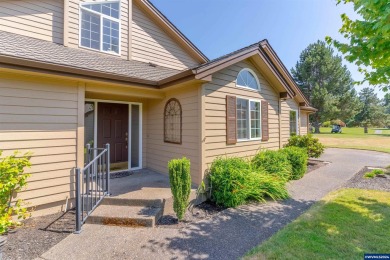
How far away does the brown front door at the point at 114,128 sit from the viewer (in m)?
6.62

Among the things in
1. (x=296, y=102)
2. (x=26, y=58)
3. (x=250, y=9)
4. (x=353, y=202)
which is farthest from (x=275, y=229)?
(x=296, y=102)

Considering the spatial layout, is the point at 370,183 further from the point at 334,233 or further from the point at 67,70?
the point at 67,70

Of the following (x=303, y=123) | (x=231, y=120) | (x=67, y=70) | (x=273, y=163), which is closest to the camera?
(x=67, y=70)

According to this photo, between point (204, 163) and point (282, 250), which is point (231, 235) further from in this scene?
point (204, 163)

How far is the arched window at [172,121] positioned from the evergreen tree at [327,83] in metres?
31.5

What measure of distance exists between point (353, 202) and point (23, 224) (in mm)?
7542

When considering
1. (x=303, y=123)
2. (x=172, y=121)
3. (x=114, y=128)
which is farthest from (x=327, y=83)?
(x=114, y=128)

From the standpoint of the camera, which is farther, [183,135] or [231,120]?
[231,120]

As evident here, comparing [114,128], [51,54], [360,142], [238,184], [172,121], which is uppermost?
[51,54]

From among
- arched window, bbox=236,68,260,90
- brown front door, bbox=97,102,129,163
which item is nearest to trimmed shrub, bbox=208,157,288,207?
arched window, bbox=236,68,260,90

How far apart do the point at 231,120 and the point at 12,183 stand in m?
5.12

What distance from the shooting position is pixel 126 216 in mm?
3951

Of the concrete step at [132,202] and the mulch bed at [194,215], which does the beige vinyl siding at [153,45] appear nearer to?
the concrete step at [132,202]

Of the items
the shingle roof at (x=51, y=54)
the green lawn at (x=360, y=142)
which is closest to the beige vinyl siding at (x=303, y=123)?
the green lawn at (x=360, y=142)
